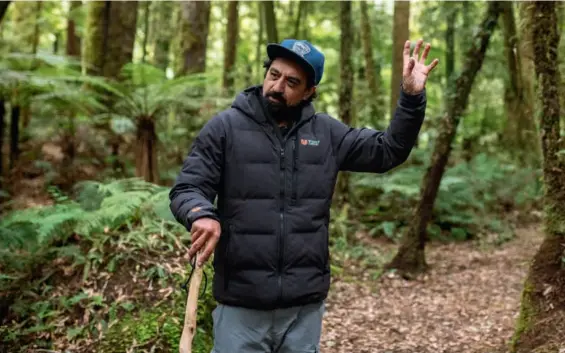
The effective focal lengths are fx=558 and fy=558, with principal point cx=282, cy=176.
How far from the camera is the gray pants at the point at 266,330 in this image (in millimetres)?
2682

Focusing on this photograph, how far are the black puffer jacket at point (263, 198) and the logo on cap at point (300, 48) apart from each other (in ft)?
0.99

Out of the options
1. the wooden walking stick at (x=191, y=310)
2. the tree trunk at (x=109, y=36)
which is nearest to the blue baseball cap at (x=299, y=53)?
the wooden walking stick at (x=191, y=310)

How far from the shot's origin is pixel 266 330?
2.71 m

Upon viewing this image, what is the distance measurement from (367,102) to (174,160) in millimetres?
6290

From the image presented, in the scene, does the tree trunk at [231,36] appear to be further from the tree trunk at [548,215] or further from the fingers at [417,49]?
the fingers at [417,49]

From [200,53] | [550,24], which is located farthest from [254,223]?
[200,53]

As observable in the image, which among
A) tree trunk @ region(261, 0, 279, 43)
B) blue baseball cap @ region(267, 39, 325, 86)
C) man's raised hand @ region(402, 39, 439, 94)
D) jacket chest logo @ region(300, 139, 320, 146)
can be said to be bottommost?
jacket chest logo @ region(300, 139, 320, 146)

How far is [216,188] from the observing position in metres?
2.71

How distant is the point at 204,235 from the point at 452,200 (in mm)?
8945

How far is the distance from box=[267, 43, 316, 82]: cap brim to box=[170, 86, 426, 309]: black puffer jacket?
0.23 metres

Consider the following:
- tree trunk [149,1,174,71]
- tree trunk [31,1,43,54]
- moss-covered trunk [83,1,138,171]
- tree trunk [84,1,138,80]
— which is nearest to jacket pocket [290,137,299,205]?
moss-covered trunk [83,1,138,171]

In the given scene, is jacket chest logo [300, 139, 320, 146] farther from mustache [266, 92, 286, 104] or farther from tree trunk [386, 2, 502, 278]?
tree trunk [386, 2, 502, 278]

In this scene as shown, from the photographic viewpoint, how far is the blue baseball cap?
273cm

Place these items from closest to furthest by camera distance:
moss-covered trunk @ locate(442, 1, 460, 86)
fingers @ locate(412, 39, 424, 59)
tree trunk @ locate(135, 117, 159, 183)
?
fingers @ locate(412, 39, 424, 59)
tree trunk @ locate(135, 117, 159, 183)
moss-covered trunk @ locate(442, 1, 460, 86)
